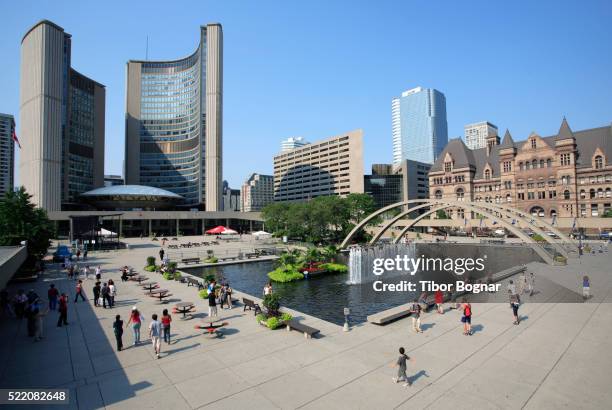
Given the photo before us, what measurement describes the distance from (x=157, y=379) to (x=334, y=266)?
1051 inches

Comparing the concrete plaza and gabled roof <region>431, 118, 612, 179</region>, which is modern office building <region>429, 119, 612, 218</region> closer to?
gabled roof <region>431, 118, 612, 179</region>

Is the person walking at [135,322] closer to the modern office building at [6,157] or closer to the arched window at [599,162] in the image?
the arched window at [599,162]

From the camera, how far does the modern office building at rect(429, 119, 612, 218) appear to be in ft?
248

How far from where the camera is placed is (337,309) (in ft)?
70.7

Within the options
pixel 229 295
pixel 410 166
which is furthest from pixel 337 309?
pixel 410 166

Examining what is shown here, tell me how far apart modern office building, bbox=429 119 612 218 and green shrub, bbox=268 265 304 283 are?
2923 inches

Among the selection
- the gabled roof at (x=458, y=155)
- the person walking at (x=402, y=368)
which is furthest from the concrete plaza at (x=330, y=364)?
the gabled roof at (x=458, y=155)

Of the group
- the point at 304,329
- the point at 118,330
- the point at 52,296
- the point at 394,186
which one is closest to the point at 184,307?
the point at 118,330

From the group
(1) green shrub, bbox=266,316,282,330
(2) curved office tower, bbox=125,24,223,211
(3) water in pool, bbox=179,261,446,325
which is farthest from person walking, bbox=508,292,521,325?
(2) curved office tower, bbox=125,24,223,211

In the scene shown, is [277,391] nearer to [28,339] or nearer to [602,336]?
[28,339]

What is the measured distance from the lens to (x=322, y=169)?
155 meters

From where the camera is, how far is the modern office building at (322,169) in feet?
450

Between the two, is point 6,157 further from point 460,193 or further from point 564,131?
point 564,131

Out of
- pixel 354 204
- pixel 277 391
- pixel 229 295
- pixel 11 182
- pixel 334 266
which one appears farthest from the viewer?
pixel 11 182
